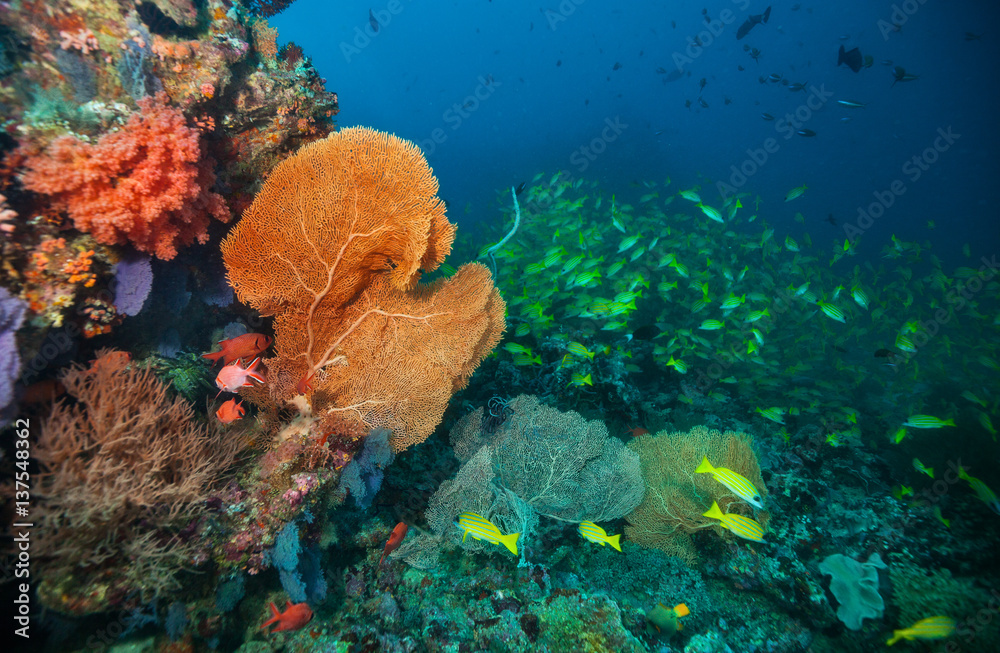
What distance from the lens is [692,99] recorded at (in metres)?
75.1

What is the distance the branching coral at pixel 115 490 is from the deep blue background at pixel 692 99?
125ft

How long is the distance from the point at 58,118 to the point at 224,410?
2336mm

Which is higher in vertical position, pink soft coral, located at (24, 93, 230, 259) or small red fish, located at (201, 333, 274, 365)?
pink soft coral, located at (24, 93, 230, 259)

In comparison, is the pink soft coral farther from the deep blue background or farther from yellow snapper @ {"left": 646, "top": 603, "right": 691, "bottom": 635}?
the deep blue background

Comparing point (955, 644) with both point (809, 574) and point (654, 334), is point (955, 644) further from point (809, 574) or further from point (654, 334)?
point (654, 334)

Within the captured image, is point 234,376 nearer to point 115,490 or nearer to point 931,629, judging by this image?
point 115,490

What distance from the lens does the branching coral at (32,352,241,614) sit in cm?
220

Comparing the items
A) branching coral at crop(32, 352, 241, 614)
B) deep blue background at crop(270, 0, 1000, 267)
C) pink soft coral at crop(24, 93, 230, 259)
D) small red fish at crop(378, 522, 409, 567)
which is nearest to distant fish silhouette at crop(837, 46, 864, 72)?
pink soft coral at crop(24, 93, 230, 259)

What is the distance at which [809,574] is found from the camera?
4.38 m

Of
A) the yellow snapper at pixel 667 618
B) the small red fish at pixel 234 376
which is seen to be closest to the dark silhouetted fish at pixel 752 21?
the yellow snapper at pixel 667 618

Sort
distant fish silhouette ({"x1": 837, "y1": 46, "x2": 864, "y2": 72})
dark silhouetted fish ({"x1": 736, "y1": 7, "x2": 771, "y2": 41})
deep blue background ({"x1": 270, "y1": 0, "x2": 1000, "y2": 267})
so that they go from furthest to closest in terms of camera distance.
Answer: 1. deep blue background ({"x1": 270, "y1": 0, "x2": 1000, "y2": 267})
2. dark silhouetted fish ({"x1": 736, "y1": 7, "x2": 771, "y2": 41})
3. distant fish silhouette ({"x1": 837, "y1": 46, "x2": 864, "y2": 72})

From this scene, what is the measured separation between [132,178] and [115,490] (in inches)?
82.0

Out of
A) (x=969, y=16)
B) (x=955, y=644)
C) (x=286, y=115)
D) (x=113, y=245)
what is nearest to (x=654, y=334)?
(x=955, y=644)

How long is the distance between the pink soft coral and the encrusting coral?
0.46 metres
